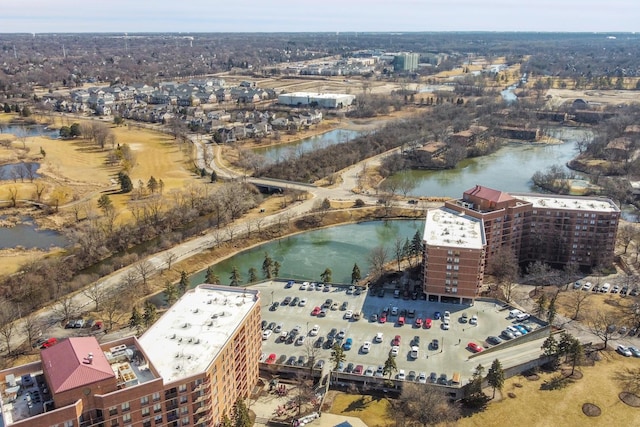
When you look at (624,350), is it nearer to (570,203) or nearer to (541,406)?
(541,406)

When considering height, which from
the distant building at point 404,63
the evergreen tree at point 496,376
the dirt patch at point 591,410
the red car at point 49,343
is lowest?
the red car at point 49,343

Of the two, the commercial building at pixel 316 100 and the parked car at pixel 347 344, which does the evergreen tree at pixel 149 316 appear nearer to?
the parked car at pixel 347 344

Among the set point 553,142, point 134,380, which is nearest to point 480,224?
point 134,380

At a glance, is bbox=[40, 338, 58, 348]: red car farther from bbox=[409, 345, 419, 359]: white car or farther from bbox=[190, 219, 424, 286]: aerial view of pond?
bbox=[409, 345, 419, 359]: white car

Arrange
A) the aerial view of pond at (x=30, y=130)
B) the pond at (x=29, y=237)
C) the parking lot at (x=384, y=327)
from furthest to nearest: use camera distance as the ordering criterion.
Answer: the aerial view of pond at (x=30, y=130)
the pond at (x=29, y=237)
the parking lot at (x=384, y=327)

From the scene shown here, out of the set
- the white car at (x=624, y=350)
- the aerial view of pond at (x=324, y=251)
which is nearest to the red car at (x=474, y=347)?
the white car at (x=624, y=350)

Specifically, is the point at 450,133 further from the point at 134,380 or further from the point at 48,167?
the point at 134,380

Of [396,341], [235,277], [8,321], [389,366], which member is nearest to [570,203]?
[396,341]

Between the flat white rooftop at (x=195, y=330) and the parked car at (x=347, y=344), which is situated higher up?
the flat white rooftop at (x=195, y=330)
